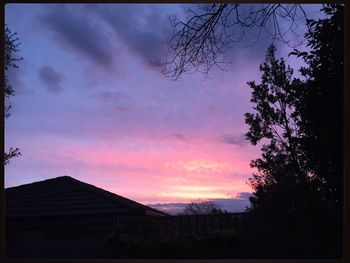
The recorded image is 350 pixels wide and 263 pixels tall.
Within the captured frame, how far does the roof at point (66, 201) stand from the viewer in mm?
7922

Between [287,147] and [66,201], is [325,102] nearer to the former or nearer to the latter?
[287,147]

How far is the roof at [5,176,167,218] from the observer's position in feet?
26.0

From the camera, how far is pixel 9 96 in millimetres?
7270

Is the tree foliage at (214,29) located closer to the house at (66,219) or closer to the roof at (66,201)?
the house at (66,219)

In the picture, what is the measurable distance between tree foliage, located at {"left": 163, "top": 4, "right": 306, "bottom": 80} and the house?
427 centimetres

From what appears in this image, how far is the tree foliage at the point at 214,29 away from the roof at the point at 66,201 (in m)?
4.58

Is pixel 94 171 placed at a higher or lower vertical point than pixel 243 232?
higher

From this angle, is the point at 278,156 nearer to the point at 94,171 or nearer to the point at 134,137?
the point at 134,137

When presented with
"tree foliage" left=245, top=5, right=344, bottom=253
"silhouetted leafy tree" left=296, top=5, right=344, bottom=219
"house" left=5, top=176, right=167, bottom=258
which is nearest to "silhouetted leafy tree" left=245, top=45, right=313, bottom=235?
"tree foliage" left=245, top=5, right=344, bottom=253

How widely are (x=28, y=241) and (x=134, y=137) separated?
2.47 metres

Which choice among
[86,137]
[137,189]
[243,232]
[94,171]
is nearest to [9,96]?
[86,137]

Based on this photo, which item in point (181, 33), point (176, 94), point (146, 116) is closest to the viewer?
point (181, 33)

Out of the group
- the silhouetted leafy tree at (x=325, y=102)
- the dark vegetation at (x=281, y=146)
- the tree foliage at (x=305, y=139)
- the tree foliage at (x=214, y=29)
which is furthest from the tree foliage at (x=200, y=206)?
the tree foliage at (x=214, y=29)

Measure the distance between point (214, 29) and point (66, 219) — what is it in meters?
5.49
